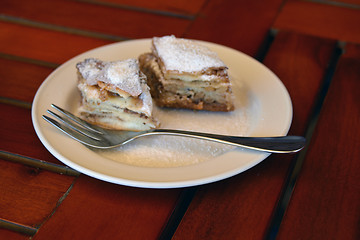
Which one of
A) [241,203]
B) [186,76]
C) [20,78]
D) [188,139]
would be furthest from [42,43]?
[241,203]

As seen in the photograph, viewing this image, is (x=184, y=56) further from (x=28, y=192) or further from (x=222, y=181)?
(x=28, y=192)

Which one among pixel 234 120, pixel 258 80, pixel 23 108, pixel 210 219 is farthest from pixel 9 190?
pixel 258 80

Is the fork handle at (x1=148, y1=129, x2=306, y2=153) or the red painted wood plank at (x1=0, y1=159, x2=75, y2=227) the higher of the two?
the red painted wood plank at (x1=0, y1=159, x2=75, y2=227)

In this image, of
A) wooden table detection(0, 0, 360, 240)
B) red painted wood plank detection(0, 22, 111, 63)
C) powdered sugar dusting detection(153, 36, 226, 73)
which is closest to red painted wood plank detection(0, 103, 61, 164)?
wooden table detection(0, 0, 360, 240)

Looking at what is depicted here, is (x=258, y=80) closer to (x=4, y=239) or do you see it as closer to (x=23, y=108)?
(x=23, y=108)

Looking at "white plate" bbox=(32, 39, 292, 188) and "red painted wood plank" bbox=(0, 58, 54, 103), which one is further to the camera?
"red painted wood plank" bbox=(0, 58, 54, 103)

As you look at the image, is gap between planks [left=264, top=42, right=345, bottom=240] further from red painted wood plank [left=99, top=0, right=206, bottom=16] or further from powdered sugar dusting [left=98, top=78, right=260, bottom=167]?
red painted wood plank [left=99, top=0, right=206, bottom=16]

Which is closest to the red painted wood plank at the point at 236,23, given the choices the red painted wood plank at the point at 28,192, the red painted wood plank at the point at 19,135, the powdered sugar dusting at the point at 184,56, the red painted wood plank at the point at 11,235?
the powdered sugar dusting at the point at 184,56
